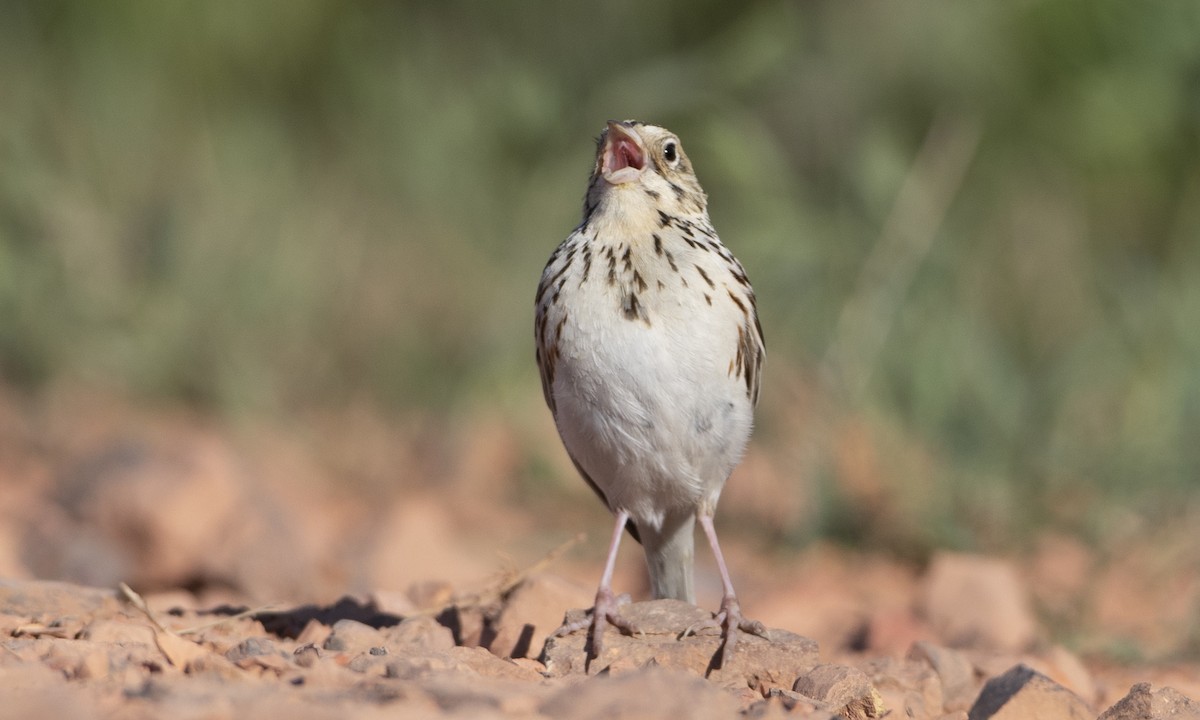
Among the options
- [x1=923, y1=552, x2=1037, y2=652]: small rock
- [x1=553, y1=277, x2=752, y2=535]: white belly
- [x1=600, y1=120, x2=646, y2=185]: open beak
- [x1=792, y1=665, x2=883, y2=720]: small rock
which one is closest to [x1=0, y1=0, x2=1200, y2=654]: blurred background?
[x1=923, y1=552, x2=1037, y2=652]: small rock

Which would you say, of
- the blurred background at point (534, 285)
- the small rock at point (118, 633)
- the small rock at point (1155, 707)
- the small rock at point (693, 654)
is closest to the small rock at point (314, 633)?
the small rock at point (118, 633)

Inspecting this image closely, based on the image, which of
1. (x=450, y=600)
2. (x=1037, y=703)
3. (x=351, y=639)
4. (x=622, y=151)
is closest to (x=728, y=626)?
(x=1037, y=703)

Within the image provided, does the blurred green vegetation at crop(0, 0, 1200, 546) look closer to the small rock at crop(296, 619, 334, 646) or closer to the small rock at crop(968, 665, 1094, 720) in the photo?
the small rock at crop(968, 665, 1094, 720)

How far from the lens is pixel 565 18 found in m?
12.0

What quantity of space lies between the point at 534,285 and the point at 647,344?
A: 3.67 m

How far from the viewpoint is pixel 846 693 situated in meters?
3.67

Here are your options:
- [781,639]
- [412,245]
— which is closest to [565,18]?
[412,245]

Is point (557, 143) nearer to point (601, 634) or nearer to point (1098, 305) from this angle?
A: point (1098, 305)

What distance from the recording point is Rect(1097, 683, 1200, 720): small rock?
360 centimetres

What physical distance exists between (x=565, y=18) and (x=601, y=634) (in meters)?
8.80

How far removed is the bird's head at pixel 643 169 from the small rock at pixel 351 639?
4.98 feet

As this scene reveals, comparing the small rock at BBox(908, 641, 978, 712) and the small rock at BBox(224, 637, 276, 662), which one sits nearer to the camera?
the small rock at BBox(224, 637, 276, 662)

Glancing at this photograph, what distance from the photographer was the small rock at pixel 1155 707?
360cm

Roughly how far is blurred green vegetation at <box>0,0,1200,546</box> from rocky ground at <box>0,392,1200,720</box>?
1.15ft
